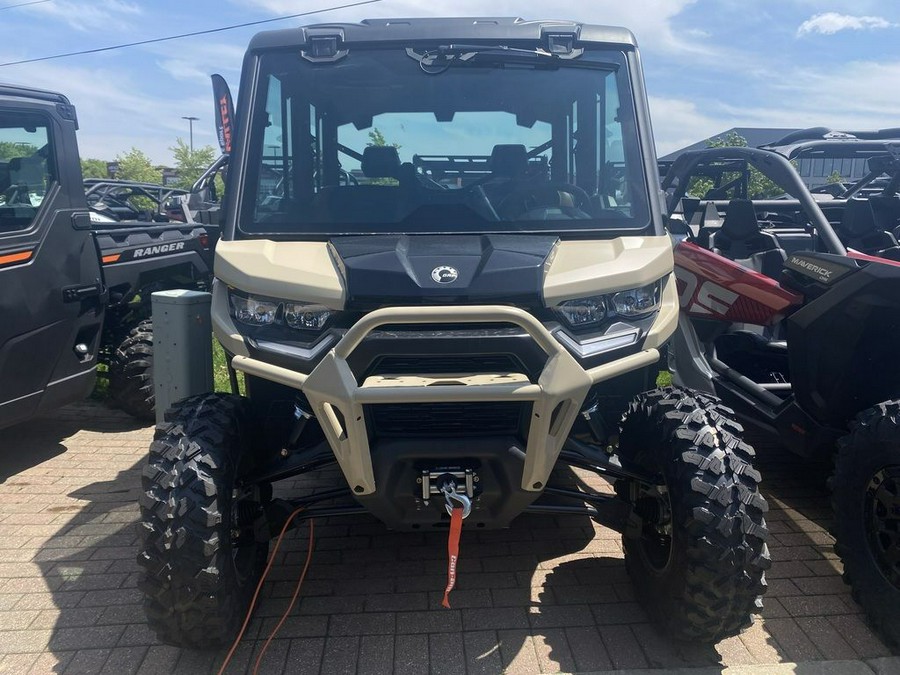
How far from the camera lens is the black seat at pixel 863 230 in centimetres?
475

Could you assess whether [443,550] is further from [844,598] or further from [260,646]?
[844,598]

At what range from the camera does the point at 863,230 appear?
15.7 ft

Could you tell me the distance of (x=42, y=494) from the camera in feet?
14.6

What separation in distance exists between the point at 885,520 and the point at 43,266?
4615mm

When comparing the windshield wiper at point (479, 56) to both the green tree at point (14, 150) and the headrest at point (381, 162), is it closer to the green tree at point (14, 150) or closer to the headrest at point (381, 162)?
the headrest at point (381, 162)

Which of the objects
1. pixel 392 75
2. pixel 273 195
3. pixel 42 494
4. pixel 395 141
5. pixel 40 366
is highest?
pixel 392 75

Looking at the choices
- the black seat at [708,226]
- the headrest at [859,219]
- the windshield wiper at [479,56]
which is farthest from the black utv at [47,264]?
the headrest at [859,219]

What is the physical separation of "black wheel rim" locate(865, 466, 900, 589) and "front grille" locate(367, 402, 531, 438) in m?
1.45

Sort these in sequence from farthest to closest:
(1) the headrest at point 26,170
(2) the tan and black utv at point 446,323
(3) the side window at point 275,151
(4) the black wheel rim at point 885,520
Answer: (1) the headrest at point 26,170
(3) the side window at point 275,151
(4) the black wheel rim at point 885,520
(2) the tan and black utv at point 446,323

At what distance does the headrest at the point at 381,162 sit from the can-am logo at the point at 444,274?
74 centimetres

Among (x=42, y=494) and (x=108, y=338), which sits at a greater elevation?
(x=108, y=338)

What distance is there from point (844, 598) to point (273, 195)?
306 cm

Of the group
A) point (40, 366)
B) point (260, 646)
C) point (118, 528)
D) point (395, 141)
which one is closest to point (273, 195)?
point (395, 141)

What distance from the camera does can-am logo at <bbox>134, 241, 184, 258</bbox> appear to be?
5566 mm
